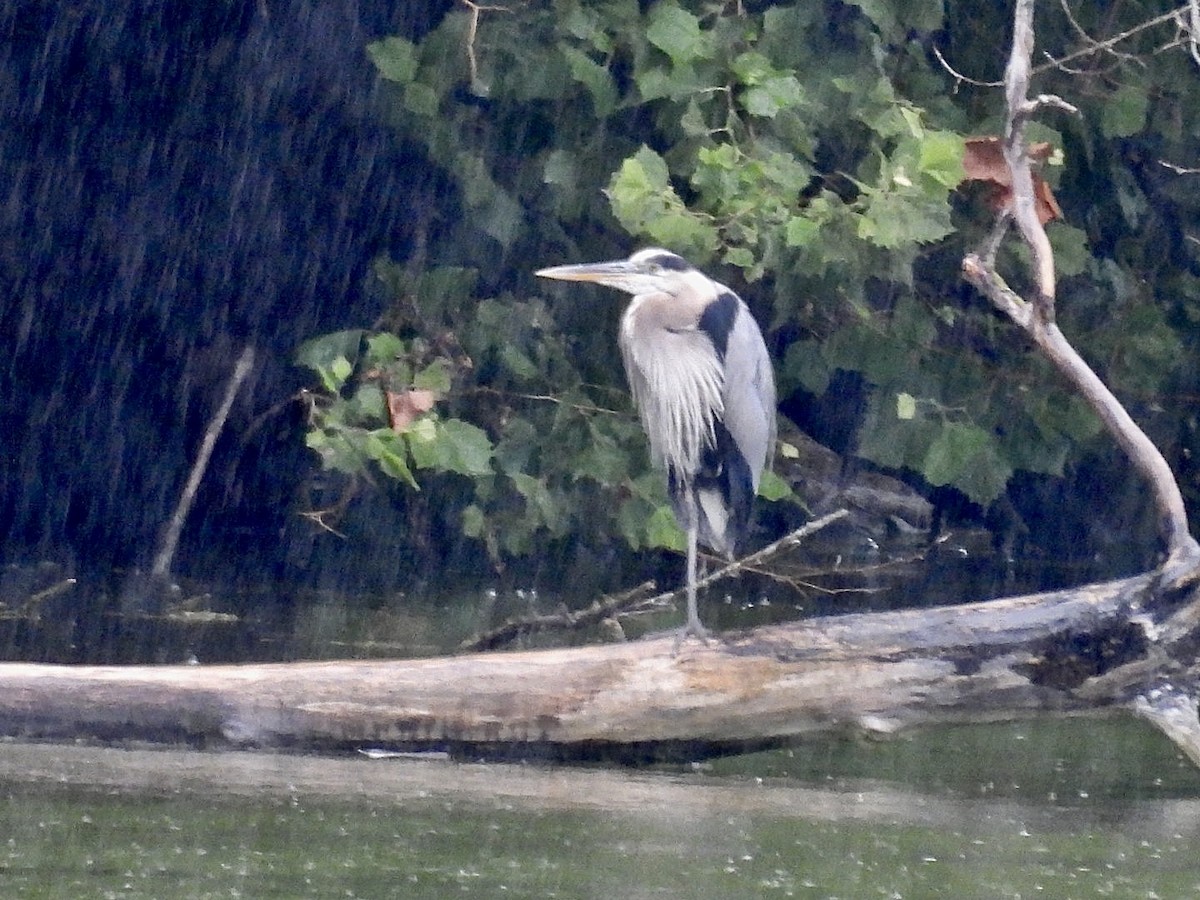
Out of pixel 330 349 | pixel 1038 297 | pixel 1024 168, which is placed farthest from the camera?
pixel 330 349

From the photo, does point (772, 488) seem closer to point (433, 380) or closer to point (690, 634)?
point (433, 380)

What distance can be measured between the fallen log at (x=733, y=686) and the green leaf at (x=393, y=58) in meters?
3.70

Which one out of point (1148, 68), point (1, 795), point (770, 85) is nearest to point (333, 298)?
point (770, 85)

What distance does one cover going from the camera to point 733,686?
4.61m

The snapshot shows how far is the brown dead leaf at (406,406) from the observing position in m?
7.20

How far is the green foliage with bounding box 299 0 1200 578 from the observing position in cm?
712

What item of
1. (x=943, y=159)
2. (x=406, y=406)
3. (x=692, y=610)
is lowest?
(x=692, y=610)


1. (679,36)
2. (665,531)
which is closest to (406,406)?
(665,531)

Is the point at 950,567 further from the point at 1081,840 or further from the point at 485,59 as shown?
the point at 1081,840

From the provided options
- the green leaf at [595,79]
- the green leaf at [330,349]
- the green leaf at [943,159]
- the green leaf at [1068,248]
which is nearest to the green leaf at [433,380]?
the green leaf at [330,349]

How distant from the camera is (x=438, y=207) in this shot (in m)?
8.81

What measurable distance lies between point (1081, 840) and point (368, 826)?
1454 mm

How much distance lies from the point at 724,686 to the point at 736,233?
282 centimetres

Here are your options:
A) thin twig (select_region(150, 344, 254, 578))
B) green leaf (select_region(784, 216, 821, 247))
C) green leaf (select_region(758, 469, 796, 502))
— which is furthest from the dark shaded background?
green leaf (select_region(758, 469, 796, 502))
